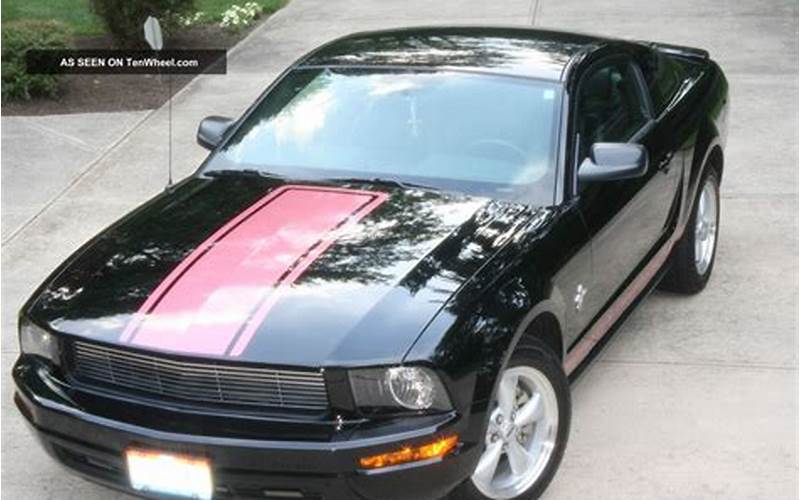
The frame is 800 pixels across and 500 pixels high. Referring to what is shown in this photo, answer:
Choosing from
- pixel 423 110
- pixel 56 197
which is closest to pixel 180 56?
pixel 56 197

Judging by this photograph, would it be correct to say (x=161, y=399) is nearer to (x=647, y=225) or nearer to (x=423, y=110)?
(x=423, y=110)

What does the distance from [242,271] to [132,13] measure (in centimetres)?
759

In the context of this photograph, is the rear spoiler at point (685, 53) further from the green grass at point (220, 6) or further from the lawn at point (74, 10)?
the green grass at point (220, 6)

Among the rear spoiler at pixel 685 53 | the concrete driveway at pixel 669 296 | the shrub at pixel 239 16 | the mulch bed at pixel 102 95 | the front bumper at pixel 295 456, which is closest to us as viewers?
the front bumper at pixel 295 456

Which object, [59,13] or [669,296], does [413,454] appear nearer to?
[669,296]

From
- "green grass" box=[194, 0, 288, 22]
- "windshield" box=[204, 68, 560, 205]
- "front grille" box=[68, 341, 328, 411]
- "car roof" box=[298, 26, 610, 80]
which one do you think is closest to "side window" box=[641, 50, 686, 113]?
"car roof" box=[298, 26, 610, 80]

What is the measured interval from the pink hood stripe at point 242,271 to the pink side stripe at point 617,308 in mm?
942

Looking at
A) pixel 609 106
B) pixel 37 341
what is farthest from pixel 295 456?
pixel 609 106

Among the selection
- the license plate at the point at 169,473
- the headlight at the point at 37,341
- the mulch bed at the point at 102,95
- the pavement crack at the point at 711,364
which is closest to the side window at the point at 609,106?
the pavement crack at the point at 711,364

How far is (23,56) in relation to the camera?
32.4ft

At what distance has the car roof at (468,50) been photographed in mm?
5059

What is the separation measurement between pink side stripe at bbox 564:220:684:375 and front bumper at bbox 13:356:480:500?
3.38ft

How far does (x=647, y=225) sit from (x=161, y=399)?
94.9 inches

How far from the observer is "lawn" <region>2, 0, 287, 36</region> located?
12.5 metres
